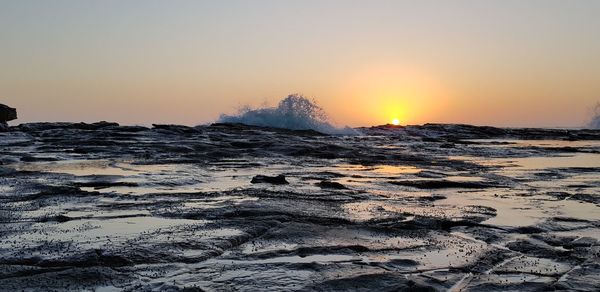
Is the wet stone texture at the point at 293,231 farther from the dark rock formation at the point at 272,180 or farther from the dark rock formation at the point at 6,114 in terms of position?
the dark rock formation at the point at 6,114

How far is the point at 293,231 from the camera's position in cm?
651

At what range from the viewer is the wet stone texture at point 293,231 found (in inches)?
183

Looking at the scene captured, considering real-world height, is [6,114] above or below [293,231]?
above

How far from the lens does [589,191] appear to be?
440 inches

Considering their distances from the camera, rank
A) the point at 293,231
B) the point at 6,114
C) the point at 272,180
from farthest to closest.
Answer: the point at 6,114
the point at 272,180
the point at 293,231

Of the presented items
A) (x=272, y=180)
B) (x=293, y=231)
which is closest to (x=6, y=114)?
(x=272, y=180)

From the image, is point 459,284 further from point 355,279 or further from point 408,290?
point 355,279

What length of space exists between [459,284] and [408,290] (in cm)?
50

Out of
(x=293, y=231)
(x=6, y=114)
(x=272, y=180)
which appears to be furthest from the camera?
(x=6, y=114)

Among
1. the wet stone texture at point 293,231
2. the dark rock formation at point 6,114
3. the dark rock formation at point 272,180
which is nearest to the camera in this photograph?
the wet stone texture at point 293,231

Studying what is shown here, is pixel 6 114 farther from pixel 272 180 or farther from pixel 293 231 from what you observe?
pixel 293 231

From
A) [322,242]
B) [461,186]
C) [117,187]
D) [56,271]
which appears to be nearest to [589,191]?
[461,186]

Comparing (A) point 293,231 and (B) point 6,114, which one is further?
(B) point 6,114

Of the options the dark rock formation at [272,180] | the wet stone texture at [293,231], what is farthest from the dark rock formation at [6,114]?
the dark rock formation at [272,180]
